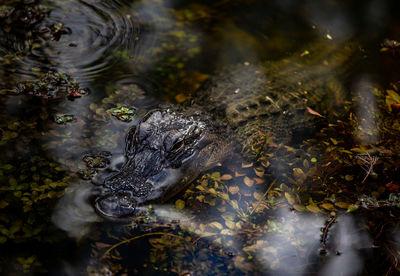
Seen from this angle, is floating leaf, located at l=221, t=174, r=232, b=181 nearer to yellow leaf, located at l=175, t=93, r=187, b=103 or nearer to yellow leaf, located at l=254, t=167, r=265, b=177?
yellow leaf, located at l=254, t=167, r=265, b=177

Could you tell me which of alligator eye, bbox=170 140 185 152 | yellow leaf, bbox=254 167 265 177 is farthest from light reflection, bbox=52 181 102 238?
yellow leaf, bbox=254 167 265 177

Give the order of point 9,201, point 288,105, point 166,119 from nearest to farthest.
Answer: point 9,201, point 166,119, point 288,105

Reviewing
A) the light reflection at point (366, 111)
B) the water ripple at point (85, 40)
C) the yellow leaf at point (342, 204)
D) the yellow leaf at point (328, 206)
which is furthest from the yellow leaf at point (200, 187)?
the water ripple at point (85, 40)

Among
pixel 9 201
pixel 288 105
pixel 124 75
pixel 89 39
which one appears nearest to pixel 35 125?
pixel 9 201

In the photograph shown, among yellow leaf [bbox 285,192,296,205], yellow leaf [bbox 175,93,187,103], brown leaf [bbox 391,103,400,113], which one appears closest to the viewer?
yellow leaf [bbox 285,192,296,205]

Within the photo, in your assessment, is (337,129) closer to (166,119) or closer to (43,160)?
(166,119)

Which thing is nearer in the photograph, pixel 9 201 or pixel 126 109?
pixel 9 201

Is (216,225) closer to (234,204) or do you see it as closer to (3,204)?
(234,204)

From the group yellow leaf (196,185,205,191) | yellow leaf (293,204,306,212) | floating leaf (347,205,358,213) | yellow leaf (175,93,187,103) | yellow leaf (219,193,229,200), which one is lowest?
yellow leaf (293,204,306,212)
